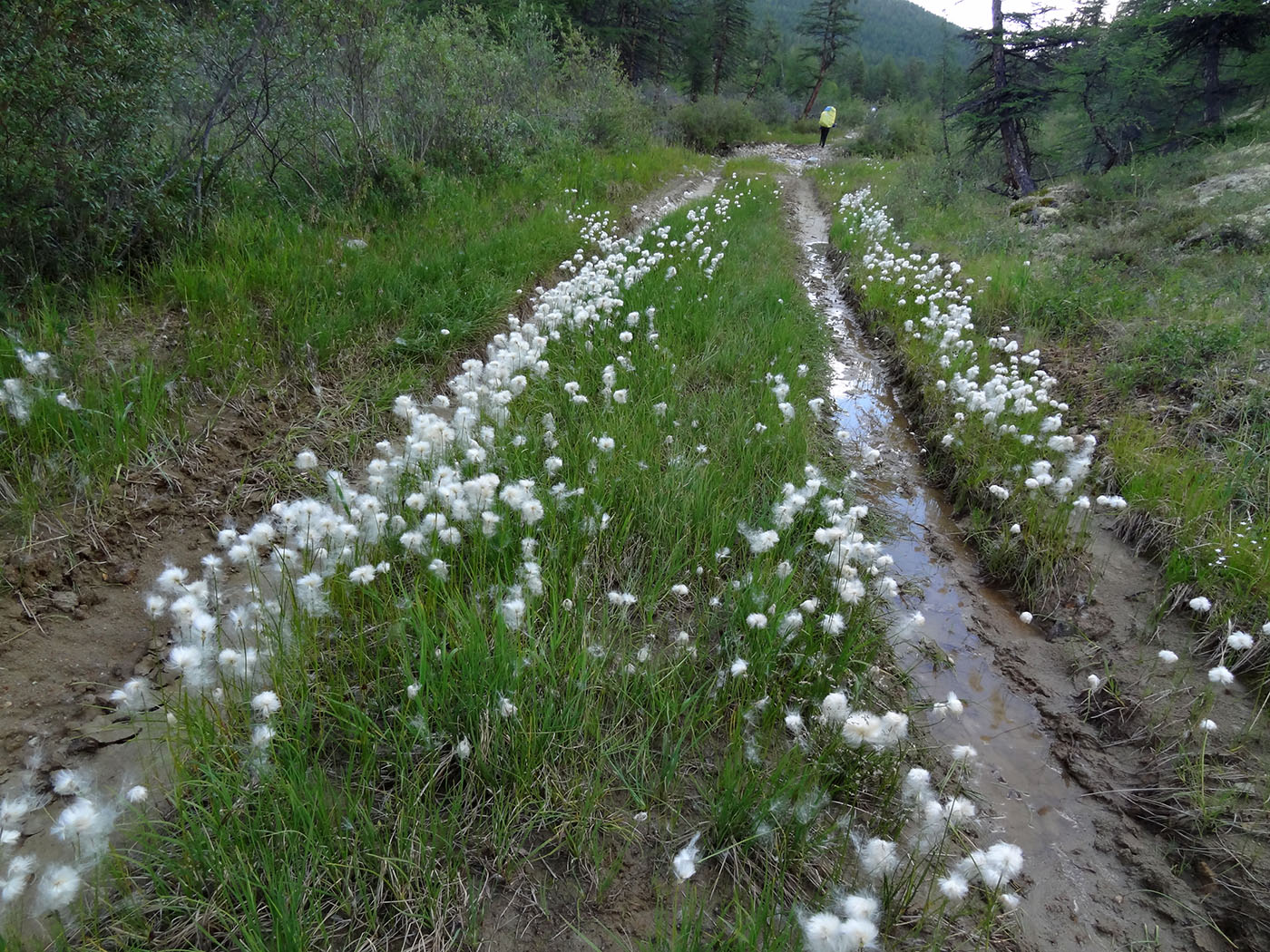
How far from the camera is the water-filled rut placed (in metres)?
2.31

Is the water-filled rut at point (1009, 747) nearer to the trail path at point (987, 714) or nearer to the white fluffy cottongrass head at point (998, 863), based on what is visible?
the trail path at point (987, 714)

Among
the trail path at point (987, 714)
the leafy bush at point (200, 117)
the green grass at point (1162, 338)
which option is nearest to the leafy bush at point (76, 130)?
the leafy bush at point (200, 117)

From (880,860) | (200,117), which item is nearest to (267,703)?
(880,860)

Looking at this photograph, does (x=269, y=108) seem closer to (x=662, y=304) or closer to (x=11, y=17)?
(x=11, y=17)

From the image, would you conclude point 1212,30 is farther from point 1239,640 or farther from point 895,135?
point 895,135

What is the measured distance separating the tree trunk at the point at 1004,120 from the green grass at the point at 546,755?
1405 cm

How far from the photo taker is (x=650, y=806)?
2406 millimetres

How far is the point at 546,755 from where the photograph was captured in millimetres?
2395

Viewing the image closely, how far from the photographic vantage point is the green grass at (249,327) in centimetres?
336

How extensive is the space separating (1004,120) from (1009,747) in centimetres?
1505

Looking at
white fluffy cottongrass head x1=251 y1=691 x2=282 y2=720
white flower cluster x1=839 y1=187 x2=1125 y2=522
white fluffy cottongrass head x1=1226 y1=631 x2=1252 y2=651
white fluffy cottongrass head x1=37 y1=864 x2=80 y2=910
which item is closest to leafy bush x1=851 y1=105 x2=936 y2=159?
white flower cluster x1=839 y1=187 x2=1125 y2=522

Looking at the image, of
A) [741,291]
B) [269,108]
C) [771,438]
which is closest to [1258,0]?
[741,291]

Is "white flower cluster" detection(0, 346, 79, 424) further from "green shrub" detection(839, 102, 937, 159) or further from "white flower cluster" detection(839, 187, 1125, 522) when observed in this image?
"green shrub" detection(839, 102, 937, 159)

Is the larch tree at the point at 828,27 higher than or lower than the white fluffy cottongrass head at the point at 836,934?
higher
